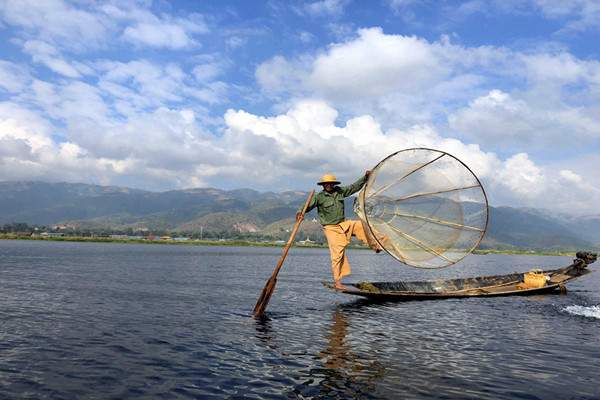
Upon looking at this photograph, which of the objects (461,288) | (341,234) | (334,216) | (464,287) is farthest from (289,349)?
(464,287)

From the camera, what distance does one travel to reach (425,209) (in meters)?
19.0

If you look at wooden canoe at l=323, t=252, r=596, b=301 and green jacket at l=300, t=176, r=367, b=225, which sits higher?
green jacket at l=300, t=176, r=367, b=225

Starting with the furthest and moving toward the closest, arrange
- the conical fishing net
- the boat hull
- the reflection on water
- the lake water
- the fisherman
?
the boat hull, the fisherman, the conical fishing net, the lake water, the reflection on water

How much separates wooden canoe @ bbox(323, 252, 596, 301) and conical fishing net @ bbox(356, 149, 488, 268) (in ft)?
24.4

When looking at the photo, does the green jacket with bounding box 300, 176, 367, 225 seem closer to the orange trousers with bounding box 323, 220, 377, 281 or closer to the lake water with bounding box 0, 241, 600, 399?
the orange trousers with bounding box 323, 220, 377, 281

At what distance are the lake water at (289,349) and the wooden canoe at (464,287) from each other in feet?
3.23

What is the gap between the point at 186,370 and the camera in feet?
41.6

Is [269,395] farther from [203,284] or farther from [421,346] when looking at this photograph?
[203,284]

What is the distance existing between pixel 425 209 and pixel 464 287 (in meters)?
19.2

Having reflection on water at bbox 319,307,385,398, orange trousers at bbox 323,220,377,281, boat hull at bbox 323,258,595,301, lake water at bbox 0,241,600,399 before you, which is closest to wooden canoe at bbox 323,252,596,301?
boat hull at bbox 323,258,595,301

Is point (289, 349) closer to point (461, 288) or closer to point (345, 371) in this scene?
point (345, 371)

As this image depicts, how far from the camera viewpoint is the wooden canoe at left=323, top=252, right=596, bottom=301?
28219 millimetres

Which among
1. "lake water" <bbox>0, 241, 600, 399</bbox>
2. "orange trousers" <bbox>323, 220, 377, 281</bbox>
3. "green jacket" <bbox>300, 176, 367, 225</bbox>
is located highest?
"green jacket" <bbox>300, 176, 367, 225</bbox>

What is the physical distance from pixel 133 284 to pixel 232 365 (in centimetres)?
2639
